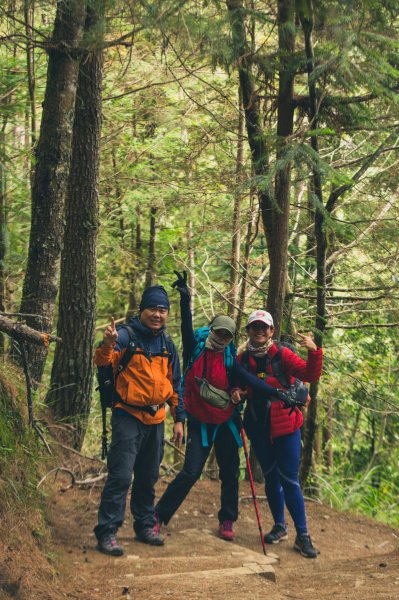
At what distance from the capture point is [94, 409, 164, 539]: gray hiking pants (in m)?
5.92

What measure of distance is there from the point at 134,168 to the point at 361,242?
4.15 meters

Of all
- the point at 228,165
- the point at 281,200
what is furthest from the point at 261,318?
the point at 228,165

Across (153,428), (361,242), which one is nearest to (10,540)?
(153,428)

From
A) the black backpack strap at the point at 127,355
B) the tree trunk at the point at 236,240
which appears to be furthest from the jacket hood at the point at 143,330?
the tree trunk at the point at 236,240

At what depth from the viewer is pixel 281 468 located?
6520 millimetres

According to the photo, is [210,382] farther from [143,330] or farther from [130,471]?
[130,471]

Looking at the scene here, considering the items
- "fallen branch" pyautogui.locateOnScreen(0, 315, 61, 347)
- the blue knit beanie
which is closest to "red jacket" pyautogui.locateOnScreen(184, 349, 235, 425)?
the blue knit beanie

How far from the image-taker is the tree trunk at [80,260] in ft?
28.2

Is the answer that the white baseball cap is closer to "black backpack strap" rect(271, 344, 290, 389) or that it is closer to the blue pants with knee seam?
"black backpack strap" rect(271, 344, 290, 389)

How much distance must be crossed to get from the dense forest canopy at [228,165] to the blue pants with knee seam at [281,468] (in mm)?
1855

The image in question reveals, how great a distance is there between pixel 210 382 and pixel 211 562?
60.1 inches

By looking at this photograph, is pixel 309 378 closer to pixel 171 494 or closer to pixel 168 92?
pixel 171 494

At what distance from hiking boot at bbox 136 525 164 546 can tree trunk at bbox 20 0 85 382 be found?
223 cm

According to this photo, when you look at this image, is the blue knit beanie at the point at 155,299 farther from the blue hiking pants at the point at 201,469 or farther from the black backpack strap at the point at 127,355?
the blue hiking pants at the point at 201,469
